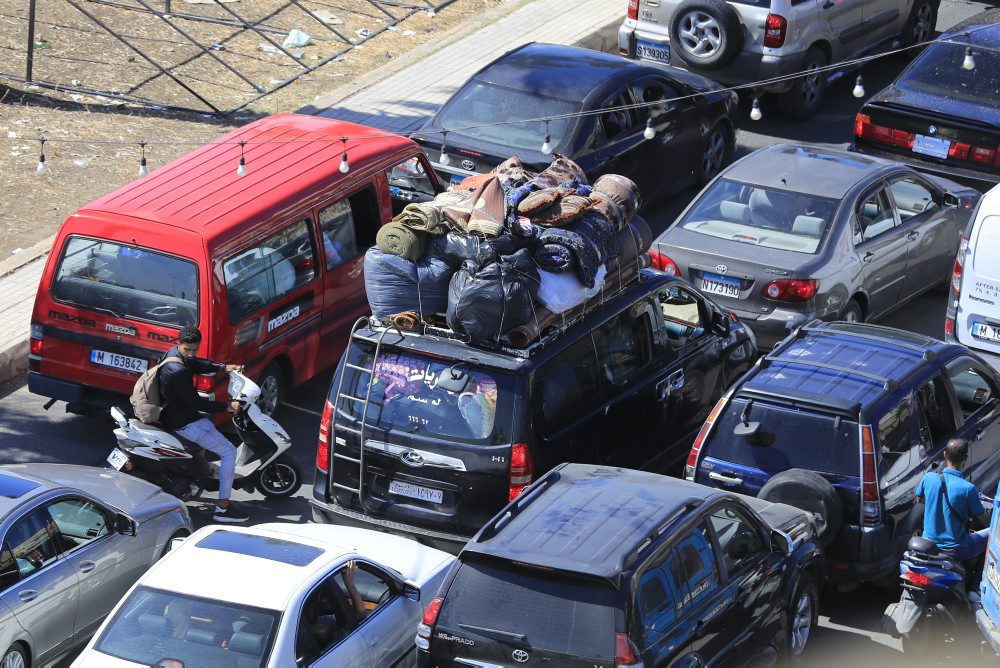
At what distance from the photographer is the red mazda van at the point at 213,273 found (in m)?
11.4

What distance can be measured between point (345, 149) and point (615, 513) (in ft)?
20.1

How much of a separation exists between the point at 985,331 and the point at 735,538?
16.3 ft

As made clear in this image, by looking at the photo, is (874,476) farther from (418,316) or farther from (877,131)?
(877,131)

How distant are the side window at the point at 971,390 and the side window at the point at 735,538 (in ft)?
8.75

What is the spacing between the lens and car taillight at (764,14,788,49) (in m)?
17.5

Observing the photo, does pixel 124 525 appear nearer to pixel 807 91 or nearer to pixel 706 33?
pixel 706 33

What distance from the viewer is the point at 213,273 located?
1132 cm

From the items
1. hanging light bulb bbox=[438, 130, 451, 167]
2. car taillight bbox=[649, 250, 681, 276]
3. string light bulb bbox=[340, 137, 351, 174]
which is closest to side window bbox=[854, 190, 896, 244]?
car taillight bbox=[649, 250, 681, 276]

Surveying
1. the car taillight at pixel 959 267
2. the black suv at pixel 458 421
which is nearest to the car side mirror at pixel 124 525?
the black suv at pixel 458 421

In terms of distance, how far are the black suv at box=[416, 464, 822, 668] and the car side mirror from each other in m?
2.91

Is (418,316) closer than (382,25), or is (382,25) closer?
(418,316)

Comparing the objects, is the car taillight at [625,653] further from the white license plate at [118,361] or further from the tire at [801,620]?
the white license plate at [118,361]

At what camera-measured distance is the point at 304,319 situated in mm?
12383

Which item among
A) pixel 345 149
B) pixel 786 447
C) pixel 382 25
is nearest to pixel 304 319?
pixel 345 149
